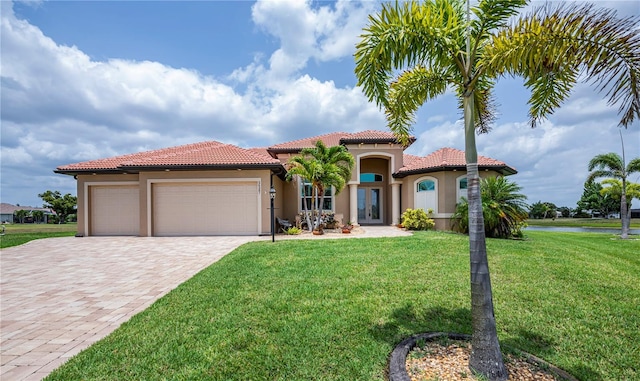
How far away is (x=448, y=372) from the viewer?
3016 millimetres

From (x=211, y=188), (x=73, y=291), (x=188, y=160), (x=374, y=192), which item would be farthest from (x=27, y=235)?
(x=374, y=192)

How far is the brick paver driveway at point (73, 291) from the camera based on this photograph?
12.5 feet

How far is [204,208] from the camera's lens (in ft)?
50.5

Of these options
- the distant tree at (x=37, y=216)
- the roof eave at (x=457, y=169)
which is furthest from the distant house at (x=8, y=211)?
the roof eave at (x=457, y=169)

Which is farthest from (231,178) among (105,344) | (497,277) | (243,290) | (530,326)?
(530,326)

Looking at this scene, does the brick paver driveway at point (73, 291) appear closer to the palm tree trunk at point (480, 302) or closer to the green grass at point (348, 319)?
the green grass at point (348, 319)

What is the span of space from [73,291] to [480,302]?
26.7ft

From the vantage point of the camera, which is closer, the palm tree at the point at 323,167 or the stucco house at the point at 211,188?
the palm tree at the point at 323,167

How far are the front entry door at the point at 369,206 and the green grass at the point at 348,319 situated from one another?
42.4ft

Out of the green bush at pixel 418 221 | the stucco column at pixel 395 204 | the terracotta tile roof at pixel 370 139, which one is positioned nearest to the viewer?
the green bush at pixel 418 221

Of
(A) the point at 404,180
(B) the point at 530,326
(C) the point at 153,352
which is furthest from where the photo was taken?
(A) the point at 404,180

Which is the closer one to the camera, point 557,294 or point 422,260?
point 557,294

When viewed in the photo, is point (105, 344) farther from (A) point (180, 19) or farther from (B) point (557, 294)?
(A) point (180, 19)

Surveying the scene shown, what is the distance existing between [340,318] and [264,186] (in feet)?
37.9
